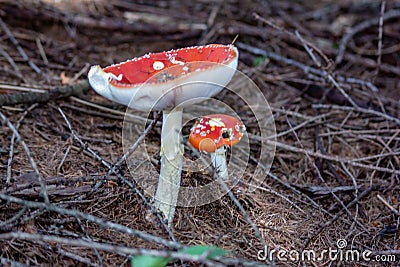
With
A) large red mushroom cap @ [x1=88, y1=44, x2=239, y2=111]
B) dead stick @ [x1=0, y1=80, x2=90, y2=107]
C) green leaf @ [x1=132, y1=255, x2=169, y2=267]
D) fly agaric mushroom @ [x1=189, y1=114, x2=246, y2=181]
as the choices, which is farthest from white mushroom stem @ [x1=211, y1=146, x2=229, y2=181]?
dead stick @ [x1=0, y1=80, x2=90, y2=107]

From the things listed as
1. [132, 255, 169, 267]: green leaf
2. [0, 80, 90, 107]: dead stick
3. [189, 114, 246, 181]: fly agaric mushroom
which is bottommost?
[132, 255, 169, 267]: green leaf

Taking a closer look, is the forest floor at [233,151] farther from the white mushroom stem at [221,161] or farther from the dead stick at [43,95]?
the white mushroom stem at [221,161]

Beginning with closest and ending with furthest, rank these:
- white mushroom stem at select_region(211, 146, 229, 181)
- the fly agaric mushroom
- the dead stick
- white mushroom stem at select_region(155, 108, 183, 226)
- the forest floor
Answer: the forest floor, white mushroom stem at select_region(155, 108, 183, 226), the fly agaric mushroom, white mushroom stem at select_region(211, 146, 229, 181), the dead stick

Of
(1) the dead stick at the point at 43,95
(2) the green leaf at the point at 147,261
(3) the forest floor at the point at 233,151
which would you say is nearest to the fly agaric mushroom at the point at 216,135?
(3) the forest floor at the point at 233,151

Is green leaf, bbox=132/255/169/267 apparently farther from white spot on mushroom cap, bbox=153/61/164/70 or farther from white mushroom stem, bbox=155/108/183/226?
white spot on mushroom cap, bbox=153/61/164/70

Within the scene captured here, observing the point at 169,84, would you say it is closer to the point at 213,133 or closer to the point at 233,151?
the point at 213,133

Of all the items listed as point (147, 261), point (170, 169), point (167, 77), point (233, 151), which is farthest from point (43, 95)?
point (147, 261)

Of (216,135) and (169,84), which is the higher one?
(169,84)

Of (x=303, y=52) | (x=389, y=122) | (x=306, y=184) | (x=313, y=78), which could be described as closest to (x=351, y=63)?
(x=303, y=52)
